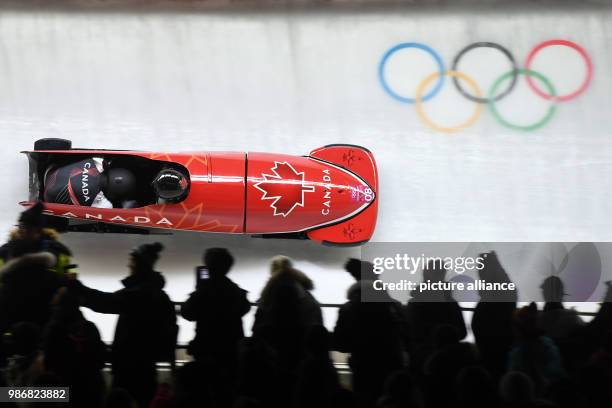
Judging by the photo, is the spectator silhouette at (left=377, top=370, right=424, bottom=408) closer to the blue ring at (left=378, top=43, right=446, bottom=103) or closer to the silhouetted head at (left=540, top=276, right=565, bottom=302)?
the silhouetted head at (left=540, top=276, right=565, bottom=302)

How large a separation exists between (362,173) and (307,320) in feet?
7.78

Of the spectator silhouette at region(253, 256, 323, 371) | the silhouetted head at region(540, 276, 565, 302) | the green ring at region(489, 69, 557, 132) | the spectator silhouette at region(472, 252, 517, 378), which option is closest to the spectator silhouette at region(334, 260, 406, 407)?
the spectator silhouette at region(253, 256, 323, 371)

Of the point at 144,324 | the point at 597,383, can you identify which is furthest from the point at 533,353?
the point at 144,324

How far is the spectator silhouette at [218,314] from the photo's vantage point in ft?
12.8

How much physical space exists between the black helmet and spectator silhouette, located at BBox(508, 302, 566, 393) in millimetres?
2682

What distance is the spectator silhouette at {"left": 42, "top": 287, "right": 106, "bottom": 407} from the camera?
12.1 feet

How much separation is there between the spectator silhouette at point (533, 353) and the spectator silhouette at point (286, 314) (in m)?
1.00

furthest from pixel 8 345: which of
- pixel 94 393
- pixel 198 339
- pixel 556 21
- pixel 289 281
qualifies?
pixel 556 21

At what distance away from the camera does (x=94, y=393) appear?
3.72 metres

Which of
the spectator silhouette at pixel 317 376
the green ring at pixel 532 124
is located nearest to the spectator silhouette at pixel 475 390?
the spectator silhouette at pixel 317 376

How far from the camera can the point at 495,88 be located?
6.70 meters

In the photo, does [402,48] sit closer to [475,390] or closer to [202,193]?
[202,193]

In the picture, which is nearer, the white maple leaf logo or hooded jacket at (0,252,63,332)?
hooded jacket at (0,252,63,332)

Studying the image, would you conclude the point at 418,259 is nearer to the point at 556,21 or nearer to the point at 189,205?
the point at 189,205
